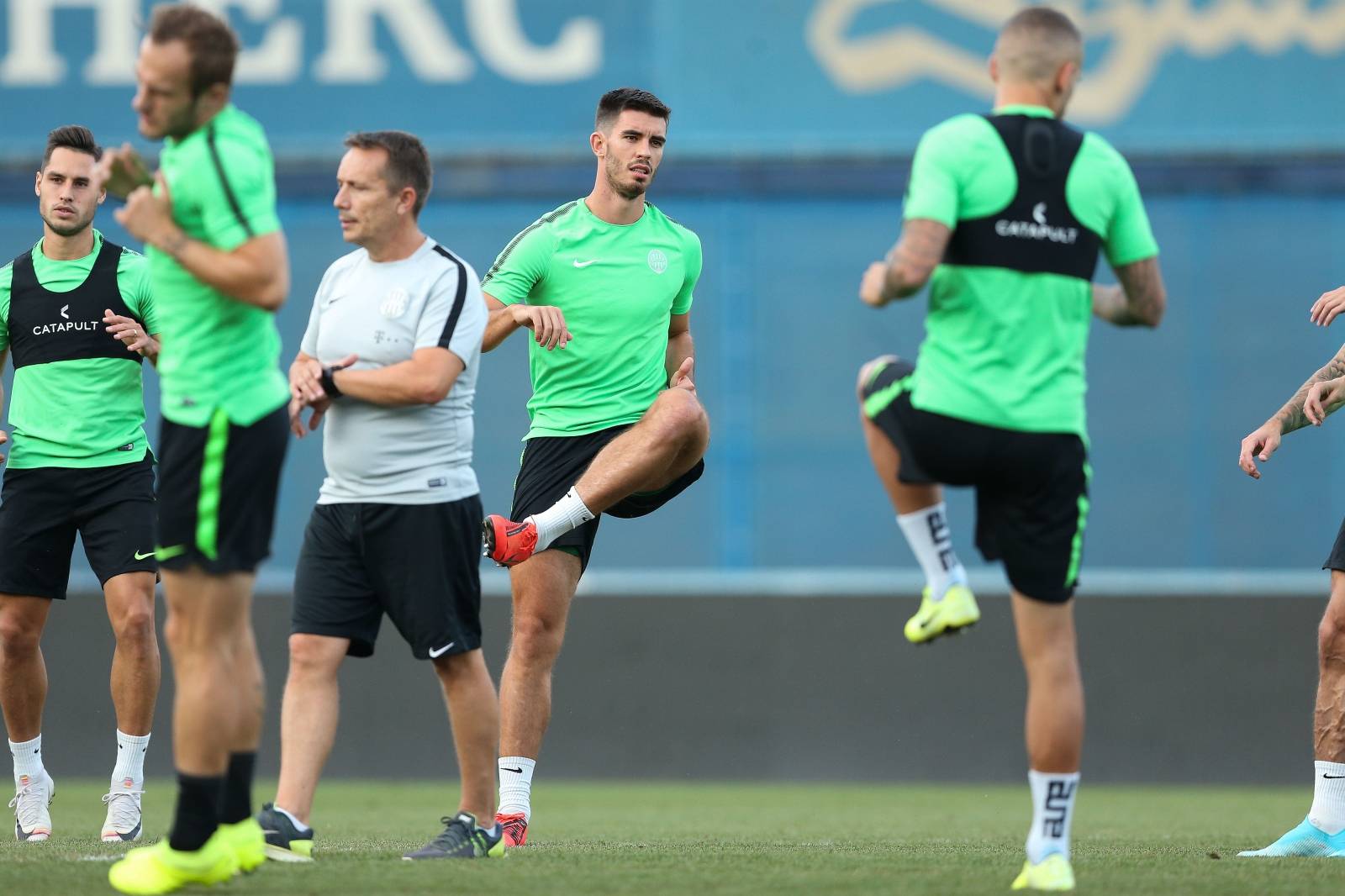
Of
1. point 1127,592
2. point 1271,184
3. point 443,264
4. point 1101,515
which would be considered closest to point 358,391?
point 443,264

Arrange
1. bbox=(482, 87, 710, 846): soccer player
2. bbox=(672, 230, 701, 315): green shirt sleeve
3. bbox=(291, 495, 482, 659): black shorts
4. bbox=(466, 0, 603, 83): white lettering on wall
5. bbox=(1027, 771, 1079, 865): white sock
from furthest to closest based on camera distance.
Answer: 1. bbox=(466, 0, 603, 83): white lettering on wall
2. bbox=(672, 230, 701, 315): green shirt sleeve
3. bbox=(482, 87, 710, 846): soccer player
4. bbox=(291, 495, 482, 659): black shorts
5. bbox=(1027, 771, 1079, 865): white sock

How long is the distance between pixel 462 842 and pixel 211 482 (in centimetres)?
157

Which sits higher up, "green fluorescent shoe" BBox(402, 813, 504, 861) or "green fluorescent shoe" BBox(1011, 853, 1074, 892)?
"green fluorescent shoe" BBox(1011, 853, 1074, 892)

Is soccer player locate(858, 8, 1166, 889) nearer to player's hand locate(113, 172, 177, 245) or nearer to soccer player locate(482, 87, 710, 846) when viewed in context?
soccer player locate(482, 87, 710, 846)

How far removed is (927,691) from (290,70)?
7.09 metres

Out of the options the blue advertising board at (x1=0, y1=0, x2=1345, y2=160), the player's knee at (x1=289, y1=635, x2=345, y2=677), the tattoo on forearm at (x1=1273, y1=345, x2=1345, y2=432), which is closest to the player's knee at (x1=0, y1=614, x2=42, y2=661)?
the player's knee at (x1=289, y1=635, x2=345, y2=677)

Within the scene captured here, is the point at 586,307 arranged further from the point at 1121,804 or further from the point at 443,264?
the point at 1121,804

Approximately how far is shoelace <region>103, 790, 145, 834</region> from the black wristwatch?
7.60 feet

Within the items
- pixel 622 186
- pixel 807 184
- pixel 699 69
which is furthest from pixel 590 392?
pixel 699 69

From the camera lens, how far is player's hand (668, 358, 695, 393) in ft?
21.9

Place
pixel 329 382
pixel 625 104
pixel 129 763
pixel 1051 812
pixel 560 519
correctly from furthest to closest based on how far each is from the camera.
A: 1. pixel 129 763
2. pixel 625 104
3. pixel 560 519
4. pixel 329 382
5. pixel 1051 812

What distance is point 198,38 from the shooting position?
461 cm

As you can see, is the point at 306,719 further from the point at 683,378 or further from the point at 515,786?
the point at 683,378

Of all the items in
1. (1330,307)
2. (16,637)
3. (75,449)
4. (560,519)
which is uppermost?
(1330,307)
